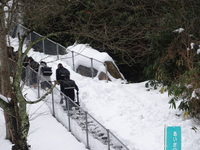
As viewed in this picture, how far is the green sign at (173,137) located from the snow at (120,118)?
5381mm

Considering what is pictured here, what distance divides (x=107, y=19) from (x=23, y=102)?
1284 centimetres

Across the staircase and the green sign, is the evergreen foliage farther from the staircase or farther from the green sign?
the green sign

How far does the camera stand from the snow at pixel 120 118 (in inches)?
566

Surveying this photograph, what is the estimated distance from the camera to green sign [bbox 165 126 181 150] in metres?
8.26

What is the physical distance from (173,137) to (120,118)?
839cm

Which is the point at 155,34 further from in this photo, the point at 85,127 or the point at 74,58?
the point at 85,127

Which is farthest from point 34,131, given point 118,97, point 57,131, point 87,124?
point 118,97

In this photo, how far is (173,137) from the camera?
827 centimetres

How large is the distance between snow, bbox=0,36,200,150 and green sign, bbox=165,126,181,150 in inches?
212

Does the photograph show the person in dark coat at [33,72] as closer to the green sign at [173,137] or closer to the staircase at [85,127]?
the staircase at [85,127]

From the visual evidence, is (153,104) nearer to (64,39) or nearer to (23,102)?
(23,102)

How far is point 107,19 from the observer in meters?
23.6

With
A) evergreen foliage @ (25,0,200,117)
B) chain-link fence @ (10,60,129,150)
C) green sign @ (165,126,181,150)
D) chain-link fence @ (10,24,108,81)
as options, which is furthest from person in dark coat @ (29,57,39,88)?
green sign @ (165,126,181,150)

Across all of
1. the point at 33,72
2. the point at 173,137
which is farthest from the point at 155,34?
the point at 173,137
